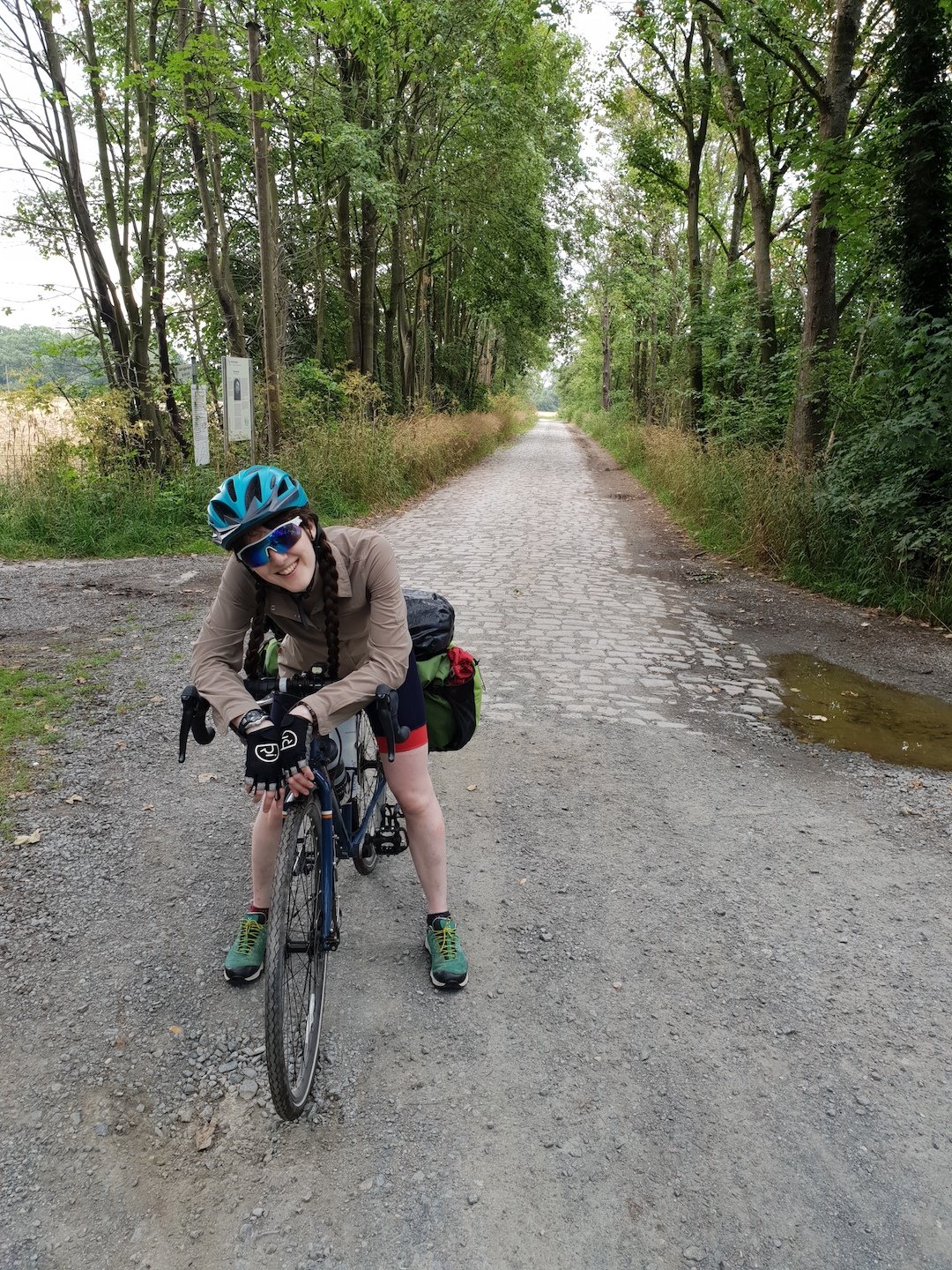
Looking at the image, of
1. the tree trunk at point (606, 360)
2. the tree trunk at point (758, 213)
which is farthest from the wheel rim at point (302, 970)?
the tree trunk at point (606, 360)

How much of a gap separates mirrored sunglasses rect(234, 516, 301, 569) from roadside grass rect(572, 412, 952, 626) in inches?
295

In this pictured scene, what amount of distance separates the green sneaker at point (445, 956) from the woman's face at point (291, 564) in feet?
4.78

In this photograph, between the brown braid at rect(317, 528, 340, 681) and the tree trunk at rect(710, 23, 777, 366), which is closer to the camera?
the brown braid at rect(317, 528, 340, 681)

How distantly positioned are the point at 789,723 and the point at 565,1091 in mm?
3670

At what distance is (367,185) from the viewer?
13922 millimetres

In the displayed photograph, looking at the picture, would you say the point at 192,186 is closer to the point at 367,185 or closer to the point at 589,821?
the point at 367,185

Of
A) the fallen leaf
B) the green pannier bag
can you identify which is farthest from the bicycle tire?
the fallen leaf

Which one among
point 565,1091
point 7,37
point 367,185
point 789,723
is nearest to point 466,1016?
point 565,1091

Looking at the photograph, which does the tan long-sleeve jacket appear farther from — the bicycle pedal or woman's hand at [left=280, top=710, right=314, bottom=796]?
the bicycle pedal

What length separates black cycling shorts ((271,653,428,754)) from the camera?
8.72ft

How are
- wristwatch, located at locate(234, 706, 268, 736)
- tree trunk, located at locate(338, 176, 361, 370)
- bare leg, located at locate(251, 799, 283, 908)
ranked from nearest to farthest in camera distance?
1. wristwatch, located at locate(234, 706, 268, 736)
2. bare leg, located at locate(251, 799, 283, 908)
3. tree trunk, located at locate(338, 176, 361, 370)

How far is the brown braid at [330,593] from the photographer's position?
2477 millimetres

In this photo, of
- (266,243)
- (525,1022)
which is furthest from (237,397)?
(525,1022)

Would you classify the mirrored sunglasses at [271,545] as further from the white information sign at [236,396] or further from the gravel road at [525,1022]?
the white information sign at [236,396]
